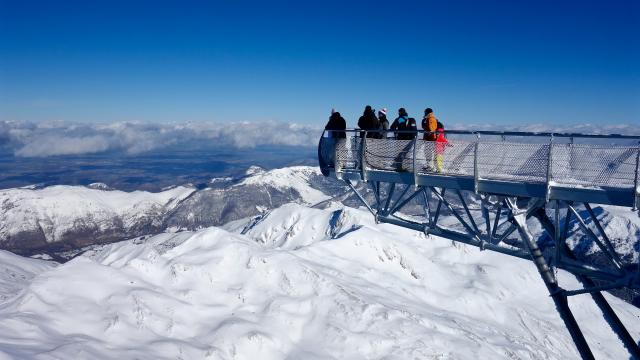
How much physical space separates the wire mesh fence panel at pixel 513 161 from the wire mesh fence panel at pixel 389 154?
2986 millimetres

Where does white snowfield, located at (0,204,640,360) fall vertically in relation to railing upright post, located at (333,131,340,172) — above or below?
below

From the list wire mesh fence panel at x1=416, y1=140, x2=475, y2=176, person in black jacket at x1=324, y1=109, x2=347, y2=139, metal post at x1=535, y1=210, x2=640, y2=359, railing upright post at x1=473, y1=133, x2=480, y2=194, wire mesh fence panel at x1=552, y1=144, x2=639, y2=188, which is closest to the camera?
wire mesh fence panel at x1=552, y1=144, x2=639, y2=188

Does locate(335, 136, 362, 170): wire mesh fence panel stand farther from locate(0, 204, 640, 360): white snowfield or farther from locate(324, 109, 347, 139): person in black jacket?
locate(0, 204, 640, 360): white snowfield

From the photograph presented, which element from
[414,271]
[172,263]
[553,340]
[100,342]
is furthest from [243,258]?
[553,340]

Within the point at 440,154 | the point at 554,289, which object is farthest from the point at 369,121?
the point at 554,289

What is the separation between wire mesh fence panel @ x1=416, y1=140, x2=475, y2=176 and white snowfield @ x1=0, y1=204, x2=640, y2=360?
92.5 ft

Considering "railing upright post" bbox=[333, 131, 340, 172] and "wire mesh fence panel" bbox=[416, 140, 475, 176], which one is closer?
"wire mesh fence panel" bbox=[416, 140, 475, 176]

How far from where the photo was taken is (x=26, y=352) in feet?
94.7

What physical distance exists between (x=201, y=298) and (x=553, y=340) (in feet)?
336

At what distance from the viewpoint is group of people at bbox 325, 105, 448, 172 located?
16.3m

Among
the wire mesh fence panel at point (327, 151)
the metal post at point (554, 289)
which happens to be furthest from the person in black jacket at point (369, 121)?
the metal post at point (554, 289)

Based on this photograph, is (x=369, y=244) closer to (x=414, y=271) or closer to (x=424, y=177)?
(x=414, y=271)

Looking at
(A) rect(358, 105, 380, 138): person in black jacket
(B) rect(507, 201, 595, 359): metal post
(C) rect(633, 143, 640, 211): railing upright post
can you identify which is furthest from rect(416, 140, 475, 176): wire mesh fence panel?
(C) rect(633, 143, 640, 211): railing upright post

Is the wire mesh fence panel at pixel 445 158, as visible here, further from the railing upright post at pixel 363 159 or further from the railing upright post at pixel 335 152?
the railing upright post at pixel 335 152
